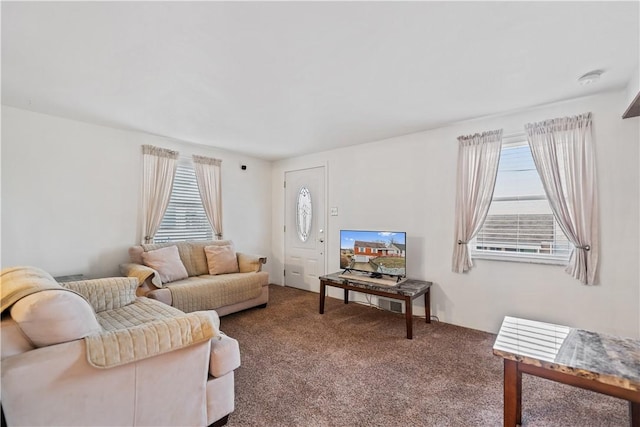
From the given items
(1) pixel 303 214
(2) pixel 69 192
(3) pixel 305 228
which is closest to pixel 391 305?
(3) pixel 305 228

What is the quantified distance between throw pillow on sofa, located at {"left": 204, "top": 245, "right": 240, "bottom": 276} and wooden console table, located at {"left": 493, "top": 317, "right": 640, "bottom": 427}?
3.27 m

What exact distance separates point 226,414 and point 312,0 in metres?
2.41

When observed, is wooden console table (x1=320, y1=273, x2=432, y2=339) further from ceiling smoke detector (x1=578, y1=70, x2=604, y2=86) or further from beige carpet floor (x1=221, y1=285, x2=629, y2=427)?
ceiling smoke detector (x1=578, y1=70, x2=604, y2=86)

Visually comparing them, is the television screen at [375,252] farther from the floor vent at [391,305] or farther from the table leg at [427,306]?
the floor vent at [391,305]

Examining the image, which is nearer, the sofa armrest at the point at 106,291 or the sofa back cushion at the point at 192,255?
the sofa armrest at the point at 106,291

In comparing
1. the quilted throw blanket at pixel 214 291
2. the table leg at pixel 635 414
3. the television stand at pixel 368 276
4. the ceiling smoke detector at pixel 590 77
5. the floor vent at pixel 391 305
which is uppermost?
the ceiling smoke detector at pixel 590 77

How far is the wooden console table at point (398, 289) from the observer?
2955 mm

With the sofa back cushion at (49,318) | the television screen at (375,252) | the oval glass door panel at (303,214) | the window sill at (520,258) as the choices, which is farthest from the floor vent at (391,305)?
the sofa back cushion at (49,318)

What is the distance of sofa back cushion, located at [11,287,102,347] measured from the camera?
49.0 inches

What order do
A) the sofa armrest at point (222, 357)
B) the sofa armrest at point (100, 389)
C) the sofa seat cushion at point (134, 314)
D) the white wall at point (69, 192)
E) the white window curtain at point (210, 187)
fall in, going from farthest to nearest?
1. the white window curtain at point (210, 187)
2. the white wall at point (69, 192)
3. the sofa seat cushion at point (134, 314)
4. the sofa armrest at point (222, 357)
5. the sofa armrest at point (100, 389)

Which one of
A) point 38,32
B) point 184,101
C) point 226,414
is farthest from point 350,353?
point 38,32

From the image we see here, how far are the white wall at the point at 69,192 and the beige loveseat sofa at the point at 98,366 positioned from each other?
5.95ft

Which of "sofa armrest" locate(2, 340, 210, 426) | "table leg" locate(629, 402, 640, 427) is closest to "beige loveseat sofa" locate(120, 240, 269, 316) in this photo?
"sofa armrest" locate(2, 340, 210, 426)

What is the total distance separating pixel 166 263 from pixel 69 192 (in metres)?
1.32
